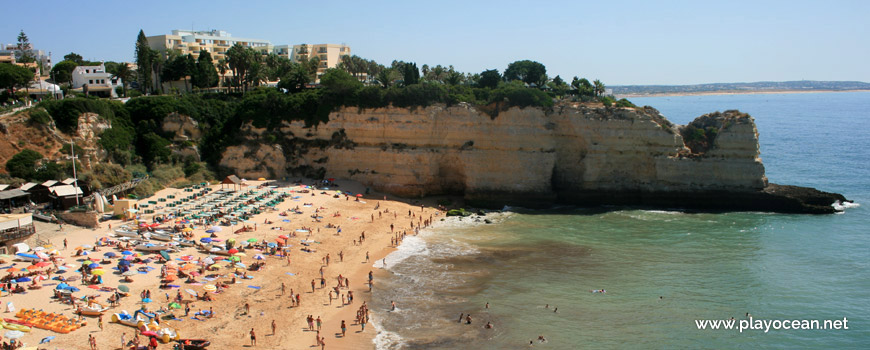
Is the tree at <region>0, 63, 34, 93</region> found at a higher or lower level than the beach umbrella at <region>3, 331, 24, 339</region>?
higher

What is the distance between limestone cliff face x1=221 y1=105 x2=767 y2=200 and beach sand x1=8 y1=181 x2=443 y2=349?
8879 mm

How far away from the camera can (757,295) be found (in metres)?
28.1

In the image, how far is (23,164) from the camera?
39312 mm

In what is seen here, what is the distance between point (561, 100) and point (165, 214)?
30.3m

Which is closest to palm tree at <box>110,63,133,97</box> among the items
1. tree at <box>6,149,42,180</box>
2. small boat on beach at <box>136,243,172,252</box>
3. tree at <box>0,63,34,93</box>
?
tree at <box>0,63,34,93</box>

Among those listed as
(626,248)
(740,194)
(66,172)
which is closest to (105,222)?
(66,172)

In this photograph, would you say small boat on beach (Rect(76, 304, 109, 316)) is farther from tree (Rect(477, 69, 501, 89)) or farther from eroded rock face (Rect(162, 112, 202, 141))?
tree (Rect(477, 69, 501, 89))

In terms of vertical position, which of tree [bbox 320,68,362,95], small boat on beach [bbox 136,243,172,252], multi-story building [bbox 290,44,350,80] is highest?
multi-story building [bbox 290,44,350,80]

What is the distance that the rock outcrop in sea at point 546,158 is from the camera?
44938mm

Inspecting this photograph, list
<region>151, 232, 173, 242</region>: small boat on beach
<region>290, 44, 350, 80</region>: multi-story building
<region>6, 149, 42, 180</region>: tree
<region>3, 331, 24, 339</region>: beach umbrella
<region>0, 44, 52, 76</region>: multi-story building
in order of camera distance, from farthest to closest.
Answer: <region>290, 44, 350, 80</region>: multi-story building, <region>0, 44, 52, 76</region>: multi-story building, <region>6, 149, 42, 180</region>: tree, <region>151, 232, 173, 242</region>: small boat on beach, <region>3, 331, 24, 339</region>: beach umbrella

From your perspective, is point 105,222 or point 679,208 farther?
point 679,208

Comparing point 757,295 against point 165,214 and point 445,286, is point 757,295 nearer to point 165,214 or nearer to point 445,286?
point 445,286

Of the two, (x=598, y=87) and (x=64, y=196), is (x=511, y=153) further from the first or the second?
(x=64, y=196)

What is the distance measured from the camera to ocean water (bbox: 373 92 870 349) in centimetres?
2420
